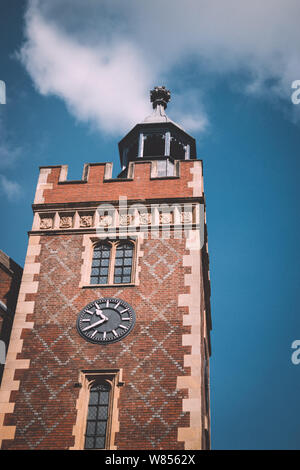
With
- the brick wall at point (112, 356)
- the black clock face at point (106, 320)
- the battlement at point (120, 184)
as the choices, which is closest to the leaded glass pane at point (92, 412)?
the brick wall at point (112, 356)

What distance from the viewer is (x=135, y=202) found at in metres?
26.6

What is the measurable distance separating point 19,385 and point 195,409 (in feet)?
17.4

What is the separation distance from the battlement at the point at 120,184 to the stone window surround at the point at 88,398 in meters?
7.02

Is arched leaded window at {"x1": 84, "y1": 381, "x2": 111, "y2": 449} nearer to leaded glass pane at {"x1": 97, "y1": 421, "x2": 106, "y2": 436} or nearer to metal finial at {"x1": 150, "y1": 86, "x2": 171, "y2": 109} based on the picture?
leaded glass pane at {"x1": 97, "y1": 421, "x2": 106, "y2": 436}

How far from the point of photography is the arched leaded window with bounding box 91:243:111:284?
81.7 ft

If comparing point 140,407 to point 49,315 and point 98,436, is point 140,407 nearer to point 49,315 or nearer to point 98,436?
point 98,436

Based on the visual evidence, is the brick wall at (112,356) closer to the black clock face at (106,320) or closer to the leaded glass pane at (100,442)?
the black clock face at (106,320)

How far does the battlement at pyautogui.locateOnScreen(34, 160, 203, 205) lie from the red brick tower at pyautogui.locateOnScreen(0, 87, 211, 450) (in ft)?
0.13

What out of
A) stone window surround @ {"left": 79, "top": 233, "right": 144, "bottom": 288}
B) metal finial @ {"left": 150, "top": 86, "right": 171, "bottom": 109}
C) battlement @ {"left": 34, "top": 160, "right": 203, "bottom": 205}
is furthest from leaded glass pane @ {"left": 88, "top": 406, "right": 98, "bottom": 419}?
metal finial @ {"left": 150, "top": 86, "right": 171, "bottom": 109}

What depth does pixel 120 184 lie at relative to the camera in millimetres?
27297

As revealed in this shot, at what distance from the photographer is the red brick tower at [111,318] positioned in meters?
21.4

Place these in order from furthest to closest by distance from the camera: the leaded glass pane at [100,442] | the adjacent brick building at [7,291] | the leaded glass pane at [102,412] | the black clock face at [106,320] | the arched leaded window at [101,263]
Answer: the arched leaded window at [101,263] < the adjacent brick building at [7,291] < the black clock face at [106,320] < the leaded glass pane at [102,412] < the leaded glass pane at [100,442]

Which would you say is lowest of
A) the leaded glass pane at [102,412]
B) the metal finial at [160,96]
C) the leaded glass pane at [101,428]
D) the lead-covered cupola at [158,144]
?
the leaded glass pane at [101,428]
